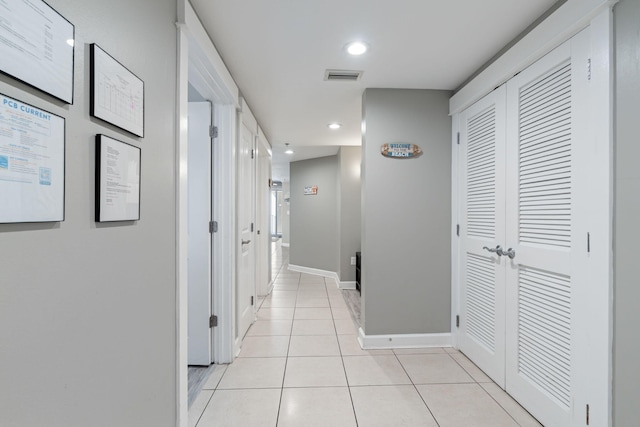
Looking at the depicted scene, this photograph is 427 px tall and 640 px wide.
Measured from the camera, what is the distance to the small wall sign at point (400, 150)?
9.21ft

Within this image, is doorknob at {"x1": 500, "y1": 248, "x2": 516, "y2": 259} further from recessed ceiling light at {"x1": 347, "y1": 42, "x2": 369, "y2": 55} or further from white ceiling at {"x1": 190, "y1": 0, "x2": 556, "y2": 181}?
recessed ceiling light at {"x1": 347, "y1": 42, "x2": 369, "y2": 55}

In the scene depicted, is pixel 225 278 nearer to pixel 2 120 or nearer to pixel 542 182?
pixel 2 120

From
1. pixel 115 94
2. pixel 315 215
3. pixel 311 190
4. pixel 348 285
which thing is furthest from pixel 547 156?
pixel 311 190

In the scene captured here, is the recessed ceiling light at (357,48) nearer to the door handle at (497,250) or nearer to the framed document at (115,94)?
the framed document at (115,94)

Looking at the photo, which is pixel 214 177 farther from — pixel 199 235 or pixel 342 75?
pixel 342 75

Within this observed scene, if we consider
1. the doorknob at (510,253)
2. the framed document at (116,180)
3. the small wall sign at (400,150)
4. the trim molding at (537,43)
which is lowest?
the doorknob at (510,253)

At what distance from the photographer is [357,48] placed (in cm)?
210

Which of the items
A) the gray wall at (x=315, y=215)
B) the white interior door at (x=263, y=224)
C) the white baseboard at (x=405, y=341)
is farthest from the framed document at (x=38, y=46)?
the gray wall at (x=315, y=215)

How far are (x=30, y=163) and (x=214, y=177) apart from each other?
1.82m

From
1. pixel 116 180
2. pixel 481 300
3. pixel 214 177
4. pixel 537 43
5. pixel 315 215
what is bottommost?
pixel 481 300

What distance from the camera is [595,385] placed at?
1.42m

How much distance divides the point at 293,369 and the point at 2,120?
2361mm

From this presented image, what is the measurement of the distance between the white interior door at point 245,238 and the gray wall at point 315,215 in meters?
2.60

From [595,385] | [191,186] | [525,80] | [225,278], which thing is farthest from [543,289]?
[191,186]
